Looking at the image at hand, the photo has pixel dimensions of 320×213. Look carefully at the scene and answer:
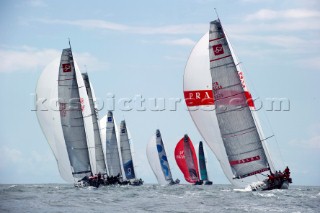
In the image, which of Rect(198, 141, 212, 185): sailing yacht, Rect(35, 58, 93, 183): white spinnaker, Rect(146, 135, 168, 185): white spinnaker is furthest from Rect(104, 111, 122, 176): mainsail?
Rect(35, 58, 93, 183): white spinnaker

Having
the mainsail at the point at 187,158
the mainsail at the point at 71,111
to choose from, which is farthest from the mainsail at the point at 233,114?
the mainsail at the point at 187,158

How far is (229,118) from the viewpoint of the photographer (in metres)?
38.9

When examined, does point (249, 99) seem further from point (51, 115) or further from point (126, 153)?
point (126, 153)

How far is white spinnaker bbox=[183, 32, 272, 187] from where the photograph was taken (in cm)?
4006

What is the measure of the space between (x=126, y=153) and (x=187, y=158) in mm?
7408

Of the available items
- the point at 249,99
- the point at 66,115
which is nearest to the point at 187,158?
the point at 66,115

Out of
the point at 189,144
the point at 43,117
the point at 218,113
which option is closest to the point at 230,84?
the point at 218,113

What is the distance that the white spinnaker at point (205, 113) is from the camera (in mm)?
40062

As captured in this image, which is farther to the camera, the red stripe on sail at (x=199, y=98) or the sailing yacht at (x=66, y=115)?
the sailing yacht at (x=66, y=115)

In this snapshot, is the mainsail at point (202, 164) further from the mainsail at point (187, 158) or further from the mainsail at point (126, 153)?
the mainsail at point (126, 153)

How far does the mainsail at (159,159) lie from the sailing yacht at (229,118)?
34872mm

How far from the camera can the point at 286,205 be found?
108 feet

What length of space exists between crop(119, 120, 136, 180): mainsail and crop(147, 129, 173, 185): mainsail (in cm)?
368

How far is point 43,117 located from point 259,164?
17306 millimetres
